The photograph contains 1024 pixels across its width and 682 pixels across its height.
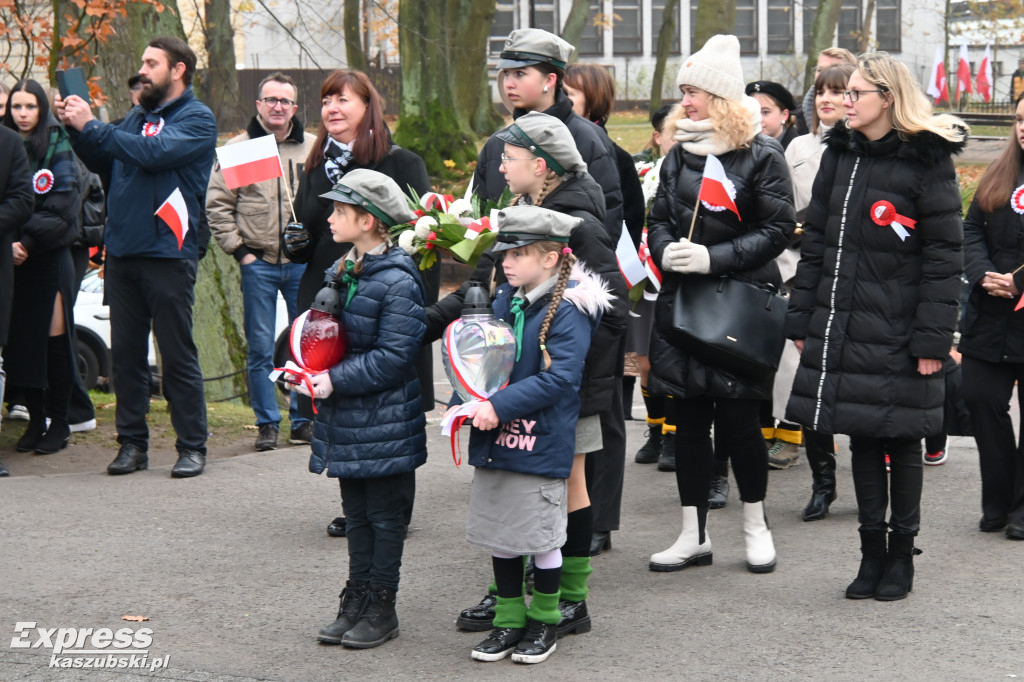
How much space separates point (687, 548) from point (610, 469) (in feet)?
1.59

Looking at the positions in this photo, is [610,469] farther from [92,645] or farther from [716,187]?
[92,645]

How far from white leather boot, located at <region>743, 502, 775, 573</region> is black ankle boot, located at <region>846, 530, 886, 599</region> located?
0.43m

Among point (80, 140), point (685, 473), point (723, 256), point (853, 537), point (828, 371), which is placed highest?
point (80, 140)

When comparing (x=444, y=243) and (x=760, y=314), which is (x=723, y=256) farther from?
(x=444, y=243)

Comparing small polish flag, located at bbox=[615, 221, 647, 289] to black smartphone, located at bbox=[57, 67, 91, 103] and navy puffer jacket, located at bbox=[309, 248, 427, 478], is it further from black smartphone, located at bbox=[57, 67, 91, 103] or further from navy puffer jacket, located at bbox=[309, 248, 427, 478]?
black smartphone, located at bbox=[57, 67, 91, 103]

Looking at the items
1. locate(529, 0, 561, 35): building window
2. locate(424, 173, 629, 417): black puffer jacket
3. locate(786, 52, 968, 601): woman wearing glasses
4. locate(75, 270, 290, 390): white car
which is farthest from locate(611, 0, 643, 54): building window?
locate(424, 173, 629, 417): black puffer jacket

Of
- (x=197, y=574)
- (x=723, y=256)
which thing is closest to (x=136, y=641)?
(x=197, y=574)

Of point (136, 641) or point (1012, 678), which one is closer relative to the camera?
point (1012, 678)

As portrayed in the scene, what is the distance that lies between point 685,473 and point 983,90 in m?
39.4

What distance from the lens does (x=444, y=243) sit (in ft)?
16.0

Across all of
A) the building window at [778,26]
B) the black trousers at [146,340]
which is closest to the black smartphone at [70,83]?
the black trousers at [146,340]

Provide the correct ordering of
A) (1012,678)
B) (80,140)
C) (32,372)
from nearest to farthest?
1. (1012,678)
2. (80,140)
3. (32,372)

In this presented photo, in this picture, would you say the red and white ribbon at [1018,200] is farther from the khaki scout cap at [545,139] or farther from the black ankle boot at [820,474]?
the khaki scout cap at [545,139]

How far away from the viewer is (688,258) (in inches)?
213
